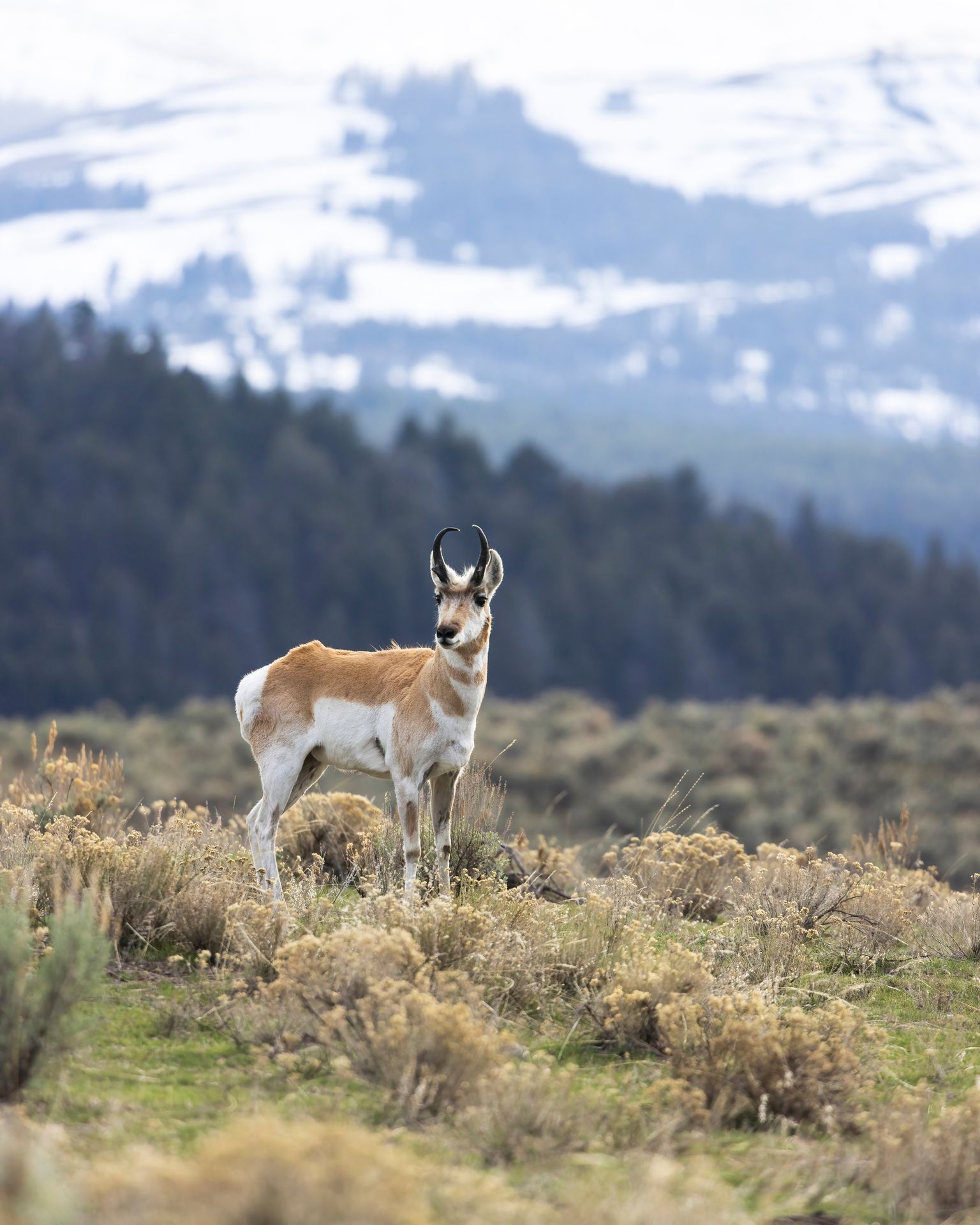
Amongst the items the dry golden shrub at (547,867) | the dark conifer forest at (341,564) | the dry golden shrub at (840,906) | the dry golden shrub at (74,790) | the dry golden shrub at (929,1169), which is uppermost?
the dry golden shrub at (929,1169)

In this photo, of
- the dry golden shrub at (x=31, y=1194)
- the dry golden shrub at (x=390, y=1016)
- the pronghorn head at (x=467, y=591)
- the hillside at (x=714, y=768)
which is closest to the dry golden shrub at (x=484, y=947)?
the dry golden shrub at (x=390, y=1016)

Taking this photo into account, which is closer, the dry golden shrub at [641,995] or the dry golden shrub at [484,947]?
the dry golden shrub at [641,995]

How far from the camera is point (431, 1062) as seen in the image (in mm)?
5758

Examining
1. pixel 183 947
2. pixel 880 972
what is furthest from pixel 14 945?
pixel 880 972

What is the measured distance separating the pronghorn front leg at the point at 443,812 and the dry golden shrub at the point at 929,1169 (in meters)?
3.62

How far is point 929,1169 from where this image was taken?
517cm

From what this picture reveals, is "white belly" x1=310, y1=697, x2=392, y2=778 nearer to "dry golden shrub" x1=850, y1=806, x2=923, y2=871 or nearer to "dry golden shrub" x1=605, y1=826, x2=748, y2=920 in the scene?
"dry golden shrub" x1=605, y1=826, x2=748, y2=920

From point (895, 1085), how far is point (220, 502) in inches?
3769

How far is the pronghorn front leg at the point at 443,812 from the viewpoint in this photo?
28.3ft

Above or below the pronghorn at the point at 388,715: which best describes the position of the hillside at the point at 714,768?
below

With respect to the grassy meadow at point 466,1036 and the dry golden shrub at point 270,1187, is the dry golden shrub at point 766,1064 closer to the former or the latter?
the grassy meadow at point 466,1036

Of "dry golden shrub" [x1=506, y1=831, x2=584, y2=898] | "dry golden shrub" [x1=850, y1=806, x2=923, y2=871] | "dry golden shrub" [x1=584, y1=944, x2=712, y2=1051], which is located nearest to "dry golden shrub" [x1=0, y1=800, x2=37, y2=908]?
"dry golden shrub" [x1=584, y1=944, x2=712, y2=1051]

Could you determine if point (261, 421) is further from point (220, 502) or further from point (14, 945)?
point (14, 945)

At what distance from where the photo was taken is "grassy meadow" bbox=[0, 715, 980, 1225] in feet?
14.2
